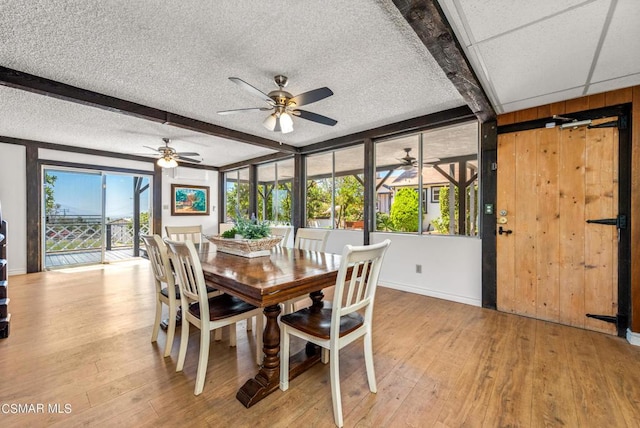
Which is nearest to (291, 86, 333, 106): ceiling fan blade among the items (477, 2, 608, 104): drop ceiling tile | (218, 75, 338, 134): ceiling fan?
(218, 75, 338, 134): ceiling fan

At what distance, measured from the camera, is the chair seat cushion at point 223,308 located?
6.00 ft

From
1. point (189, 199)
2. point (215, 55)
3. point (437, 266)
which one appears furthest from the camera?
point (189, 199)

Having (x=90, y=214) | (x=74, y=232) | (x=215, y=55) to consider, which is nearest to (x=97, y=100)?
(x=215, y=55)

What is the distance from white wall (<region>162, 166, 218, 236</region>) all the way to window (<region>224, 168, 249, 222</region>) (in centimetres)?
31

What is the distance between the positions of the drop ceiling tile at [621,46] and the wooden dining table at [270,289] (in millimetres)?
2277

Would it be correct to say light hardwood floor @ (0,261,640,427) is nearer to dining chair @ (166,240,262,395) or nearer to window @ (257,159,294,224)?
dining chair @ (166,240,262,395)

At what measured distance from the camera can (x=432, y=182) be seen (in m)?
3.79

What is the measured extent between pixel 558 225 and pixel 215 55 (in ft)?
12.1

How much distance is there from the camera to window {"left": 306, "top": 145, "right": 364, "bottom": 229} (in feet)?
15.8

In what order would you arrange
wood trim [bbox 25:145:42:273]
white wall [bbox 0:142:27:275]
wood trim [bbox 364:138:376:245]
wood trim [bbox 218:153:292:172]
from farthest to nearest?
wood trim [bbox 218:153:292:172] < wood trim [bbox 25:145:42:273] < white wall [bbox 0:142:27:275] < wood trim [bbox 364:138:376:245]

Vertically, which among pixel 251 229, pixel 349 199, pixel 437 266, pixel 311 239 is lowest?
pixel 437 266

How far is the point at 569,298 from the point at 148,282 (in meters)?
5.44

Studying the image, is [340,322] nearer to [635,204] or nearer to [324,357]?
[324,357]

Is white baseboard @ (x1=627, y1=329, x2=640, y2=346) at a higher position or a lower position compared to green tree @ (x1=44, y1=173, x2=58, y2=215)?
lower
